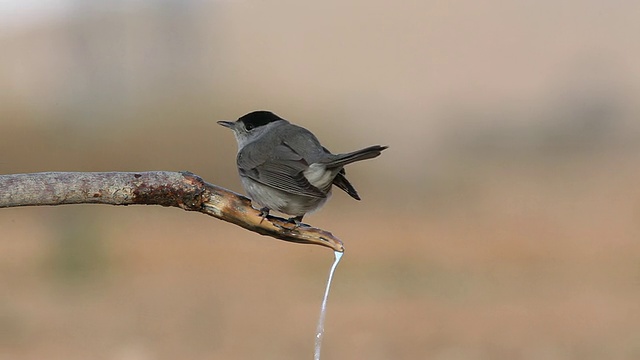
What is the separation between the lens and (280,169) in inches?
276

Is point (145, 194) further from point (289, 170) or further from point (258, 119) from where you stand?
point (258, 119)

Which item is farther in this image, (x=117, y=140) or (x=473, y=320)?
(x=117, y=140)

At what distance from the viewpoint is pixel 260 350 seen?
1156 cm

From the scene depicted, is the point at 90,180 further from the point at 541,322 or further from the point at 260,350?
the point at 541,322

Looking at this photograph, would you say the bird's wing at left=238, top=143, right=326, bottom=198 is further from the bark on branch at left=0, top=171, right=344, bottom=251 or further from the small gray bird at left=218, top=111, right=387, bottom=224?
the bark on branch at left=0, top=171, right=344, bottom=251

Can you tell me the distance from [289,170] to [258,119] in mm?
913

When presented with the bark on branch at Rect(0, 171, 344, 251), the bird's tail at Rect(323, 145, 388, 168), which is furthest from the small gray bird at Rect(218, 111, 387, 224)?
the bark on branch at Rect(0, 171, 344, 251)

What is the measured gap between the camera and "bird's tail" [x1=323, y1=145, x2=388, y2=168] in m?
5.89

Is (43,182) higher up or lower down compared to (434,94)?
higher up

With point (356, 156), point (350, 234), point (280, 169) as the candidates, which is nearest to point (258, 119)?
point (280, 169)

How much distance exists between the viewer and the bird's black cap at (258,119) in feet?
25.3

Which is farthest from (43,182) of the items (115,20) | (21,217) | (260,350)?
(115,20)

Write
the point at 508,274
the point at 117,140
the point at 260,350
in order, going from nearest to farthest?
the point at 260,350
the point at 508,274
the point at 117,140

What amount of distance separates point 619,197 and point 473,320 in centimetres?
1129
